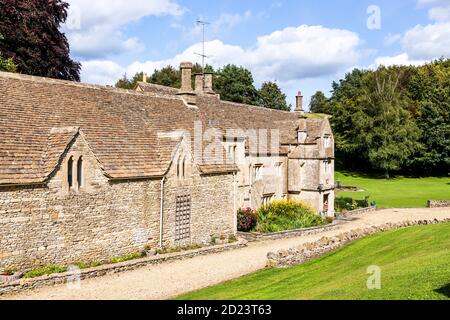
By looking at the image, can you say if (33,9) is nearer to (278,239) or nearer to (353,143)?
(278,239)

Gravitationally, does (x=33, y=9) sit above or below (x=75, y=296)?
above

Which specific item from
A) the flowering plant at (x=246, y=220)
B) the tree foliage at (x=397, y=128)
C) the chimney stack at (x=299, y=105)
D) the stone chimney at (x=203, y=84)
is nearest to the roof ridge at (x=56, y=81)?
the flowering plant at (x=246, y=220)

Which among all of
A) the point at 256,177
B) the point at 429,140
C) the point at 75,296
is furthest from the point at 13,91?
the point at 429,140

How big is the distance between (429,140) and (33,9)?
65.0 metres

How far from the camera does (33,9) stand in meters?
38.5

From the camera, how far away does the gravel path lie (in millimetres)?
17797

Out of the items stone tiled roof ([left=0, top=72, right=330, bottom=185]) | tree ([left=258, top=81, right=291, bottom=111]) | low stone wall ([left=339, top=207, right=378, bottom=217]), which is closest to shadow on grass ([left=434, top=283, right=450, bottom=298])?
stone tiled roof ([left=0, top=72, right=330, bottom=185])

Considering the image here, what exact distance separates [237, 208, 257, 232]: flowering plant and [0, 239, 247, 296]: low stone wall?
5874 millimetres

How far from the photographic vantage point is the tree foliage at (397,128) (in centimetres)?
7594

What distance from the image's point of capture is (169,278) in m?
20.5

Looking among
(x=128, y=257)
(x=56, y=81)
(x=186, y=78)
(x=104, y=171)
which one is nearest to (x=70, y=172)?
(x=104, y=171)

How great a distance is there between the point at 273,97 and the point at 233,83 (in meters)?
16.9

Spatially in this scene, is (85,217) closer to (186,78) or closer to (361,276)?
(361,276)

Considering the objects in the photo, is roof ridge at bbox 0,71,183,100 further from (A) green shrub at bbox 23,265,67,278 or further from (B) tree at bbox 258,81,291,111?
(B) tree at bbox 258,81,291,111
